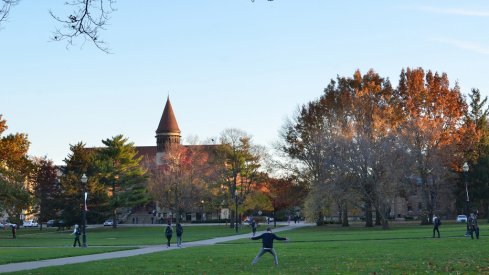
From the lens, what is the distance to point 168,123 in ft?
438

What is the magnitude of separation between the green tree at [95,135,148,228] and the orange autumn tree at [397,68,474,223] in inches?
1653

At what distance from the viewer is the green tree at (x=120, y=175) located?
85.7m

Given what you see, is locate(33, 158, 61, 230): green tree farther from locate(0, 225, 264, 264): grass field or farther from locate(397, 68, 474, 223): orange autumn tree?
locate(397, 68, 474, 223): orange autumn tree

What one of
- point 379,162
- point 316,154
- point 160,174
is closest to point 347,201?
point 379,162

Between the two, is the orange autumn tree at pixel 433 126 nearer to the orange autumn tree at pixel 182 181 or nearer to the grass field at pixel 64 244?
the grass field at pixel 64 244

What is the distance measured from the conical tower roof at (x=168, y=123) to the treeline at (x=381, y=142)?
66.0 meters

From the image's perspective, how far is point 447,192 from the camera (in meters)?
66.7

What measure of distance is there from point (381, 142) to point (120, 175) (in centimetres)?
4559

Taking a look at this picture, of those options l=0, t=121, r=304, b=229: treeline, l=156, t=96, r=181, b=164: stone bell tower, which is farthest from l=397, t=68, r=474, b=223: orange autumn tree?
l=156, t=96, r=181, b=164: stone bell tower

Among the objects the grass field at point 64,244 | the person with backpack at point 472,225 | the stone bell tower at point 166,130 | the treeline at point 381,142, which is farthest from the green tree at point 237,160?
the stone bell tower at point 166,130

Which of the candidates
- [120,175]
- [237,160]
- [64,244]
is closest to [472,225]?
[64,244]

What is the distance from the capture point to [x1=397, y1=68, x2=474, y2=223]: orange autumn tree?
60.7m

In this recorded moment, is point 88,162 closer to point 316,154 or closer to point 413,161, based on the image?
point 316,154

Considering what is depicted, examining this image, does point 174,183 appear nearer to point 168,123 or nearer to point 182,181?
point 182,181
